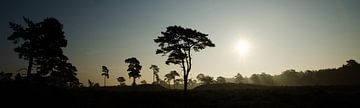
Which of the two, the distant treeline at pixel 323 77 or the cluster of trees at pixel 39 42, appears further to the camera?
the distant treeline at pixel 323 77

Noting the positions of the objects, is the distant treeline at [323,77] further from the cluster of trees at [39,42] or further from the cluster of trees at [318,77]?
the cluster of trees at [39,42]

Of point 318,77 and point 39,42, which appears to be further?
point 318,77

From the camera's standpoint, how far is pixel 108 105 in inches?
→ 936

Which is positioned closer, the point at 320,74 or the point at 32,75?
the point at 32,75

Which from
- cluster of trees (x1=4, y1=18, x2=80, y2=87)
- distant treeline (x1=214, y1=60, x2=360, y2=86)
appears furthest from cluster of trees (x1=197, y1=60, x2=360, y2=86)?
cluster of trees (x1=4, y1=18, x2=80, y2=87)

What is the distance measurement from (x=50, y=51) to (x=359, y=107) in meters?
39.2

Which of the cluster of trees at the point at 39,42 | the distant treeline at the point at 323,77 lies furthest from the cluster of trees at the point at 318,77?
the cluster of trees at the point at 39,42

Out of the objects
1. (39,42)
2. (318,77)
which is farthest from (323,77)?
(39,42)

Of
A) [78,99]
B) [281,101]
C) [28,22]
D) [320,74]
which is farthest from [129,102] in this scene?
[320,74]

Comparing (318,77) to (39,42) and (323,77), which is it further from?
(39,42)

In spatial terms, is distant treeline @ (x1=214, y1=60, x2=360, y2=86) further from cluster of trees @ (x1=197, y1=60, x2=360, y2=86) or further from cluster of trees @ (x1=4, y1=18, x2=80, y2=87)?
cluster of trees @ (x1=4, y1=18, x2=80, y2=87)

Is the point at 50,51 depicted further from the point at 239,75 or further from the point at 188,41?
the point at 239,75

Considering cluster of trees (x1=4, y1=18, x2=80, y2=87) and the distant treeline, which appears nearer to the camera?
cluster of trees (x1=4, y1=18, x2=80, y2=87)

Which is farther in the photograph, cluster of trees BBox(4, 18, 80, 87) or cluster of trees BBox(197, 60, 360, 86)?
cluster of trees BBox(197, 60, 360, 86)
